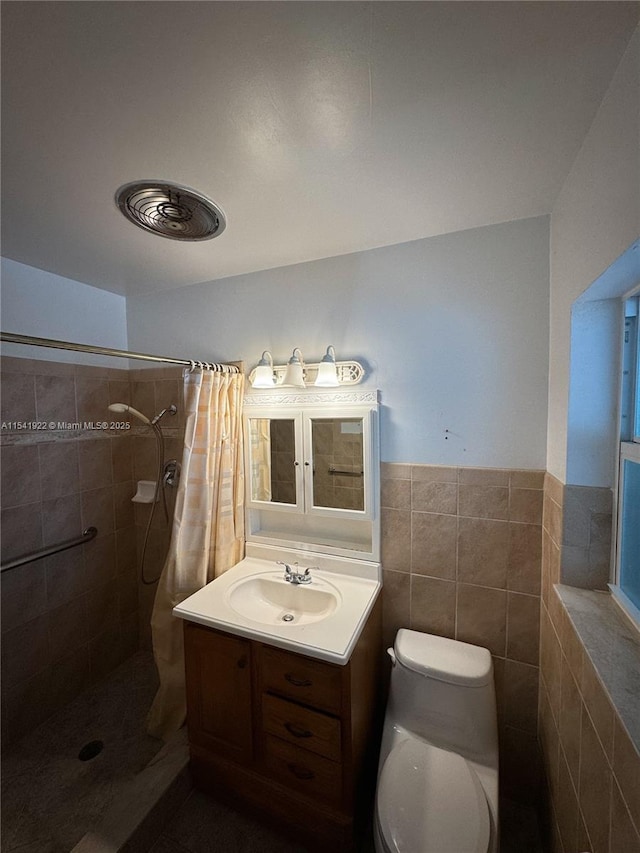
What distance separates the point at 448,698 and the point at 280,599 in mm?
763

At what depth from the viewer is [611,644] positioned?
83cm

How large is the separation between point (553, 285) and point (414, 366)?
1.86ft

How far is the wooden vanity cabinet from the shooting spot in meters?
1.08

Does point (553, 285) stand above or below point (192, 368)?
above

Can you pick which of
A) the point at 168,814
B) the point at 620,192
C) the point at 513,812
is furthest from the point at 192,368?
the point at 513,812

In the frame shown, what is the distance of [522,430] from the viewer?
1248mm

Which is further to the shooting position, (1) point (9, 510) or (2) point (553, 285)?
(1) point (9, 510)

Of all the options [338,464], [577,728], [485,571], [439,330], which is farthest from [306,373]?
[577,728]

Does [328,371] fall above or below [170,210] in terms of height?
below

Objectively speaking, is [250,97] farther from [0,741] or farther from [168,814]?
[0,741]

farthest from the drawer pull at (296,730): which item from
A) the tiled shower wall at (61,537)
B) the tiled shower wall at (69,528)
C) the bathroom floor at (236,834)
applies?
the tiled shower wall at (61,537)

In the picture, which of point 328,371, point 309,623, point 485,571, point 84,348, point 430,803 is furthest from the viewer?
point 328,371

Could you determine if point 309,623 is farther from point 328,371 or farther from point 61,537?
point 61,537

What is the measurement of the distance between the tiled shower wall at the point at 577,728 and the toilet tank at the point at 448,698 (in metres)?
0.20
